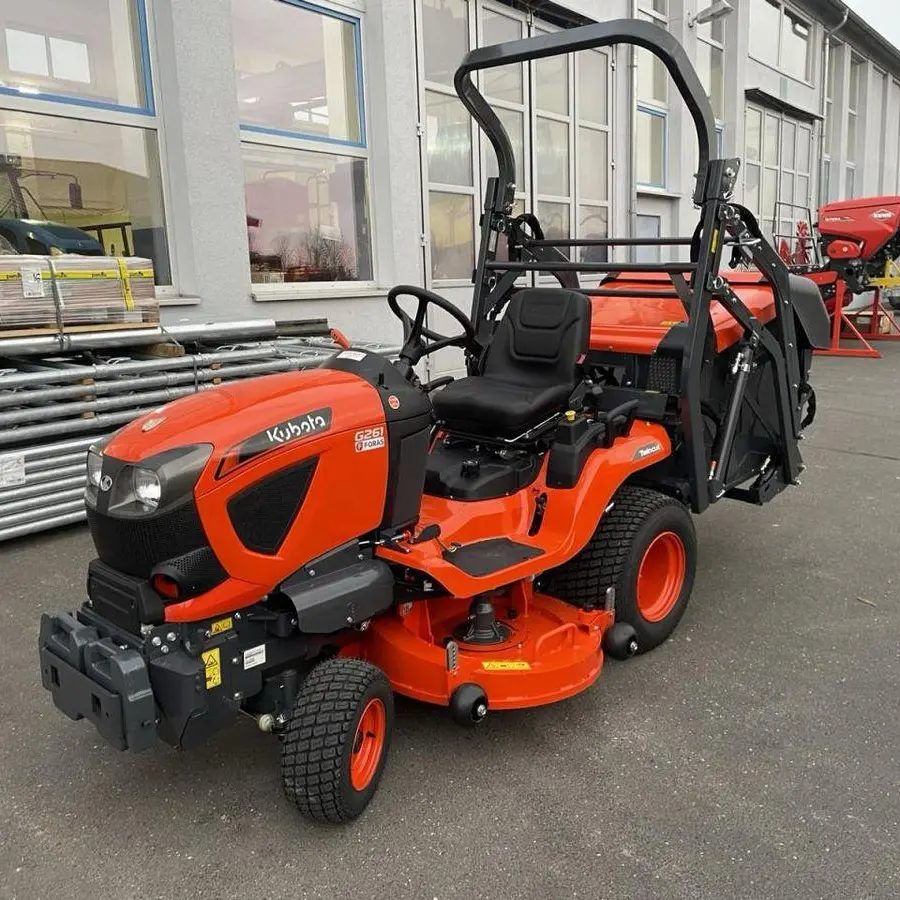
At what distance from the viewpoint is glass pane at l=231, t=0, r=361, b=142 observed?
21.4 ft

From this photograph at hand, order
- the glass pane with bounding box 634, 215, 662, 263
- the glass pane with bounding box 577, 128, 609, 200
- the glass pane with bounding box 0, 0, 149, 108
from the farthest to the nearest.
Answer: the glass pane with bounding box 634, 215, 662, 263 < the glass pane with bounding box 577, 128, 609, 200 < the glass pane with bounding box 0, 0, 149, 108

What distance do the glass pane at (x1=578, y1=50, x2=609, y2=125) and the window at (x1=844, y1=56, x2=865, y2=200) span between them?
11.0 metres

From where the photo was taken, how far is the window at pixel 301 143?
6562 millimetres

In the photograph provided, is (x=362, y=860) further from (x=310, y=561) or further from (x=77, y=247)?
(x=77, y=247)

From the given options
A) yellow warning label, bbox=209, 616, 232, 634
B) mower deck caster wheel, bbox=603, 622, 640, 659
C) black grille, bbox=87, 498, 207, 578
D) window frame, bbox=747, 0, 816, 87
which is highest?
window frame, bbox=747, 0, 816, 87

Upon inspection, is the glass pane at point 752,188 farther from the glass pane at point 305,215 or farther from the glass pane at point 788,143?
the glass pane at point 305,215

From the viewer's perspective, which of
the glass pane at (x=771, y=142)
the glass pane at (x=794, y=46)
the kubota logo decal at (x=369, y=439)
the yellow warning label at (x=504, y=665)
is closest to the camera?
the kubota logo decal at (x=369, y=439)

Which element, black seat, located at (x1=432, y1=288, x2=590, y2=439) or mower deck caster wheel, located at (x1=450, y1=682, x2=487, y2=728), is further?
black seat, located at (x1=432, y1=288, x2=590, y2=439)

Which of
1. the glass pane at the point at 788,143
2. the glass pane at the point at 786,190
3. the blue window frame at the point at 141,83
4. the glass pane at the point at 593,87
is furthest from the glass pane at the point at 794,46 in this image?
the blue window frame at the point at 141,83

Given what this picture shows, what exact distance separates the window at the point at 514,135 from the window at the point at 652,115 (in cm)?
124

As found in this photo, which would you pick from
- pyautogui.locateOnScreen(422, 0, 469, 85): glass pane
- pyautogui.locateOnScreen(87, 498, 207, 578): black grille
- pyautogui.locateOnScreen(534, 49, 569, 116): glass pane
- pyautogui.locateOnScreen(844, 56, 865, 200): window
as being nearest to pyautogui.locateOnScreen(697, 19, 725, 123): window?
pyautogui.locateOnScreen(534, 49, 569, 116): glass pane

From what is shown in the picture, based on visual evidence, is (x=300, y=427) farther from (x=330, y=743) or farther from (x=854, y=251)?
(x=854, y=251)

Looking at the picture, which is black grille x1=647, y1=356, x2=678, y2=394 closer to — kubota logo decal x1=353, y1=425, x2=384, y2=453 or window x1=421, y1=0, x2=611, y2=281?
kubota logo decal x1=353, y1=425, x2=384, y2=453

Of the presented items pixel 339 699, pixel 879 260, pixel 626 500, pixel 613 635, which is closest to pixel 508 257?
pixel 626 500
